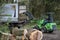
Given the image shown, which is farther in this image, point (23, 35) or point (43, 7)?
point (43, 7)

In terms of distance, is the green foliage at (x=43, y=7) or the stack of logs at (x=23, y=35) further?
the green foliage at (x=43, y=7)

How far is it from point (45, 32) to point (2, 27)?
3.98 meters

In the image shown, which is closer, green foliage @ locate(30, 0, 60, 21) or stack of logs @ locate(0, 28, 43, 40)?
stack of logs @ locate(0, 28, 43, 40)

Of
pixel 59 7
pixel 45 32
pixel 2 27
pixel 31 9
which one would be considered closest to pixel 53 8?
pixel 59 7

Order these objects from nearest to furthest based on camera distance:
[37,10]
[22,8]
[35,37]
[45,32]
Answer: [35,37] < [45,32] < [22,8] < [37,10]

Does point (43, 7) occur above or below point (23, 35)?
below

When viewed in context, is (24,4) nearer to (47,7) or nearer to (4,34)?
(47,7)

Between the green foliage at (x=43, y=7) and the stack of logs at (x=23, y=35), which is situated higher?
the stack of logs at (x=23, y=35)

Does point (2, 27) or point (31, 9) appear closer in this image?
point (2, 27)

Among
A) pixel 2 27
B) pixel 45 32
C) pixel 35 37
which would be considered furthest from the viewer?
pixel 45 32

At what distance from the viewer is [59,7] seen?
12.4 meters

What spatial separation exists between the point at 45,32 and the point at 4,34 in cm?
432

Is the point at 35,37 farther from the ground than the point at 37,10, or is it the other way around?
the point at 35,37

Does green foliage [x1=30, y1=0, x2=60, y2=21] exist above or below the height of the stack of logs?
below
